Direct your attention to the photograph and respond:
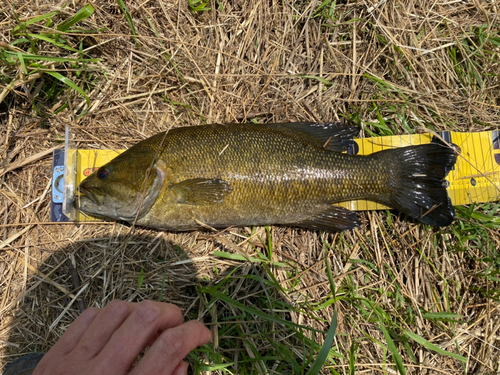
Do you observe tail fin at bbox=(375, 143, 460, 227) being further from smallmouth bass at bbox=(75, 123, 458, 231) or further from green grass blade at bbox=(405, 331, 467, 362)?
green grass blade at bbox=(405, 331, 467, 362)

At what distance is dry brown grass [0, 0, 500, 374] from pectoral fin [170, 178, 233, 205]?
54cm

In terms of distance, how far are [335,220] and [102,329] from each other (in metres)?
2.18

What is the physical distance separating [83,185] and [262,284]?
6.34ft

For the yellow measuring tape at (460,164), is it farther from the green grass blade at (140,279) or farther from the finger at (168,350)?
the finger at (168,350)

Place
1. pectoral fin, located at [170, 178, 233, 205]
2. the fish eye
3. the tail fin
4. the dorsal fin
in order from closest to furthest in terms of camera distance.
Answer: pectoral fin, located at [170, 178, 233, 205] < the fish eye < the tail fin < the dorsal fin

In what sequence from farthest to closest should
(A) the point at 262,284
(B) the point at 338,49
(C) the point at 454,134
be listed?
(B) the point at 338,49, (C) the point at 454,134, (A) the point at 262,284

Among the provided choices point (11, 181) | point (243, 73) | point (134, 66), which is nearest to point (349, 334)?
point (243, 73)

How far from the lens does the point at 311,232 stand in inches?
130

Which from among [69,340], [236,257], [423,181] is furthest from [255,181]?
[69,340]

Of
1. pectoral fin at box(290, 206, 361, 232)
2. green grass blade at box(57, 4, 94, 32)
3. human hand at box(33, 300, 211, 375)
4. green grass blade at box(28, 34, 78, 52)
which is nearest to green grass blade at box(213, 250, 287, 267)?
pectoral fin at box(290, 206, 361, 232)

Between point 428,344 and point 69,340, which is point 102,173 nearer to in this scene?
point 69,340

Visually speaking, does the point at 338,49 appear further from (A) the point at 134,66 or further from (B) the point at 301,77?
(A) the point at 134,66

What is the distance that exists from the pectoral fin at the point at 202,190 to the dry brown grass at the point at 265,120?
1.76 feet

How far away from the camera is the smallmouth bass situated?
2869 millimetres
